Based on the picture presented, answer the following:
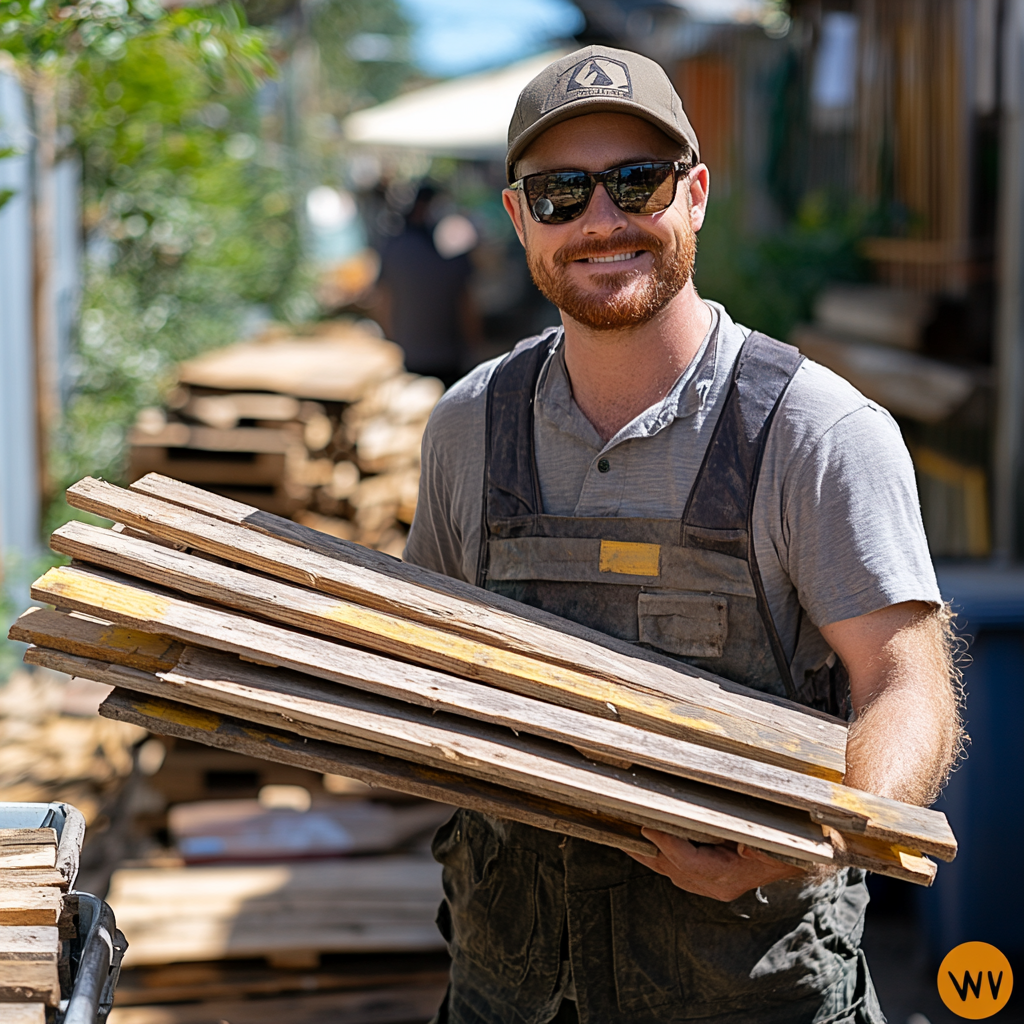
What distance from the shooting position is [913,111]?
748 cm

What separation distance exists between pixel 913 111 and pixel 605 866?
6.61m

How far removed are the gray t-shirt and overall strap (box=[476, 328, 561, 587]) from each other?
0.08 ft

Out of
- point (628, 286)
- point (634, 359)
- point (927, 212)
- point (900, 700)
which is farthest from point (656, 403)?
point (927, 212)

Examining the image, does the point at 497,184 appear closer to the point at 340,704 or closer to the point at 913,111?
the point at 913,111

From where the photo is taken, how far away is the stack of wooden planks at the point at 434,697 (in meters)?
1.71

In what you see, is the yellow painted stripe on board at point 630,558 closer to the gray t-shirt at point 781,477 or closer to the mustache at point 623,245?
the gray t-shirt at point 781,477

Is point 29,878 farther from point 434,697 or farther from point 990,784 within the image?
point 990,784

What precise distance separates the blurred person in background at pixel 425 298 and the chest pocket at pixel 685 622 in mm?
7139

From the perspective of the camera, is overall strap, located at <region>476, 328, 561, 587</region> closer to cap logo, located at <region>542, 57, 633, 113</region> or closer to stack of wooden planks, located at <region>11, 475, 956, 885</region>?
stack of wooden planks, located at <region>11, 475, 956, 885</region>

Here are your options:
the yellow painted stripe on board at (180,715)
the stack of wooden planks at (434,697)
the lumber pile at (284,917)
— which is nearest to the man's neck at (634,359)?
the stack of wooden planks at (434,697)

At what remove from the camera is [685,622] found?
208 cm

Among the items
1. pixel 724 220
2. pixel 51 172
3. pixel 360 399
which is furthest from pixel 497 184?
pixel 360 399

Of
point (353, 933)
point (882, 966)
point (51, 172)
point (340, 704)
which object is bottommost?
point (882, 966)

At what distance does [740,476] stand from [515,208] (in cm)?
72
